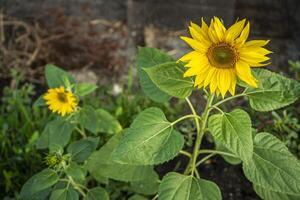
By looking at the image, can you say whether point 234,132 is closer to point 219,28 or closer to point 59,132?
point 219,28

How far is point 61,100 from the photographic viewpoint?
1.92m

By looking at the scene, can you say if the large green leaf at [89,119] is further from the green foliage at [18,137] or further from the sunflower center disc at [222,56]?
the sunflower center disc at [222,56]

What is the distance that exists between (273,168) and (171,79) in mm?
452

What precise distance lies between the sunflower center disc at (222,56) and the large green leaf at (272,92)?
228mm

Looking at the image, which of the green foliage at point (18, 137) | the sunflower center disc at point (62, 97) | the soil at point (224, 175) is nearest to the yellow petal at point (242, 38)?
the sunflower center disc at point (62, 97)

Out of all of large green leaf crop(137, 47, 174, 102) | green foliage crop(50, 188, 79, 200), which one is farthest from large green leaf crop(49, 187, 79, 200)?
large green leaf crop(137, 47, 174, 102)

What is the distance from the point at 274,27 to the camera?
10.6 ft

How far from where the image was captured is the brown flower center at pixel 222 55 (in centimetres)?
143

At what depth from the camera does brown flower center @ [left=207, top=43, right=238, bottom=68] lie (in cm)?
143

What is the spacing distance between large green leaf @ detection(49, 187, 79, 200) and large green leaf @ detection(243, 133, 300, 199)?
24.0 inches

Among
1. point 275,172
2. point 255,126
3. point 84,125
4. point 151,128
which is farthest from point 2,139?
point 275,172

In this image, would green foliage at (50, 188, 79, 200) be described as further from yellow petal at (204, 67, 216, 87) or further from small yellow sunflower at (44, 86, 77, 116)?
yellow petal at (204, 67, 216, 87)

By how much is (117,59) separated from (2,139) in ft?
3.14

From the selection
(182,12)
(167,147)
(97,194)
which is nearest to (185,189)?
(167,147)
